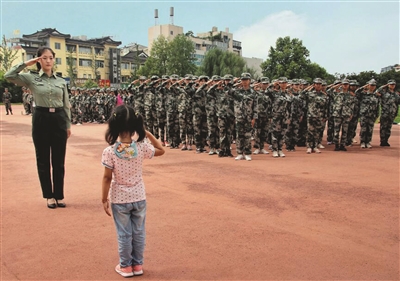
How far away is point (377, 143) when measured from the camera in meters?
12.6

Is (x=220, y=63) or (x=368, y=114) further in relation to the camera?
(x=220, y=63)

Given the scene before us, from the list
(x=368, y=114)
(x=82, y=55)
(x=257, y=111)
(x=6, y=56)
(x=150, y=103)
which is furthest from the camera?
(x=82, y=55)

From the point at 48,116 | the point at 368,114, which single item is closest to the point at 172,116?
the point at 368,114

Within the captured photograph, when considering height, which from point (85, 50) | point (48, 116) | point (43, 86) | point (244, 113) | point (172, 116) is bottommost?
point (172, 116)

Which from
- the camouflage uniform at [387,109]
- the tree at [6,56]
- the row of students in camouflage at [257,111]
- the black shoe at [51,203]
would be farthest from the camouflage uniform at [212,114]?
the tree at [6,56]

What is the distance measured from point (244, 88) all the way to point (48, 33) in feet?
183

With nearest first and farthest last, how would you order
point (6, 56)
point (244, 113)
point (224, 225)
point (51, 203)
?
point (224, 225) → point (51, 203) → point (244, 113) → point (6, 56)

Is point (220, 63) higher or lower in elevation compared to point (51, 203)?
higher

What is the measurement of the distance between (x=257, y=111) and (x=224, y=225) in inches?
222

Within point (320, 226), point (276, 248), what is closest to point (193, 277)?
point (276, 248)

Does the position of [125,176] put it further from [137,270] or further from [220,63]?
[220,63]

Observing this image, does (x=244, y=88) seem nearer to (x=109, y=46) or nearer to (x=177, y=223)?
(x=177, y=223)

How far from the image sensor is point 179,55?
55.7 metres

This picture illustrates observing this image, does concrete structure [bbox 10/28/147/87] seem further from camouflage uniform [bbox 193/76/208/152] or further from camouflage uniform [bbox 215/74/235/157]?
camouflage uniform [bbox 215/74/235/157]
